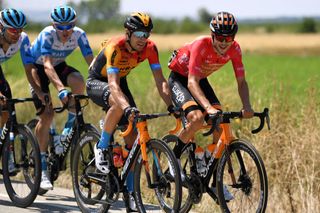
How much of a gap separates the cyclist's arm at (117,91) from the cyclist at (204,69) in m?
0.69

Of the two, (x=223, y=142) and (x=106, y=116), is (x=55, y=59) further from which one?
(x=223, y=142)

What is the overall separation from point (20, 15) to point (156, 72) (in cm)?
184

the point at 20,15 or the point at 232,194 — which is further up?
the point at 20,15

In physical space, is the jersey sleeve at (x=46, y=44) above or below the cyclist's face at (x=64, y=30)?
below

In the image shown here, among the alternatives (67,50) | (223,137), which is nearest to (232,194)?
(223,137)

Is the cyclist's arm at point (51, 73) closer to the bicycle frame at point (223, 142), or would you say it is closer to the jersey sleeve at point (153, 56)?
the jersey sleeve at point (153, 56)

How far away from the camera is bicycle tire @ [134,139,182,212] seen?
7508 millimetres

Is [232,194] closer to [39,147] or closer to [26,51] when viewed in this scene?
[39,147]

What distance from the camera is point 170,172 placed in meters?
7.77

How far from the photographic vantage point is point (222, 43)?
8.12 meters

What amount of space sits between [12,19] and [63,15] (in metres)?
0.55

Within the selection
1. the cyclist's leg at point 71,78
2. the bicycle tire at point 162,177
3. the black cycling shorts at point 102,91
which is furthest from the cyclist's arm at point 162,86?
the cyclist's leg at point 71,78

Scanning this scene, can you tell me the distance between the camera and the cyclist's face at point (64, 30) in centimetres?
959

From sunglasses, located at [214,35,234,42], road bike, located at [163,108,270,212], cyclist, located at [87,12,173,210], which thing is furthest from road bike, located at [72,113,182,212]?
sunglasses, located at [214,35,234,42]
